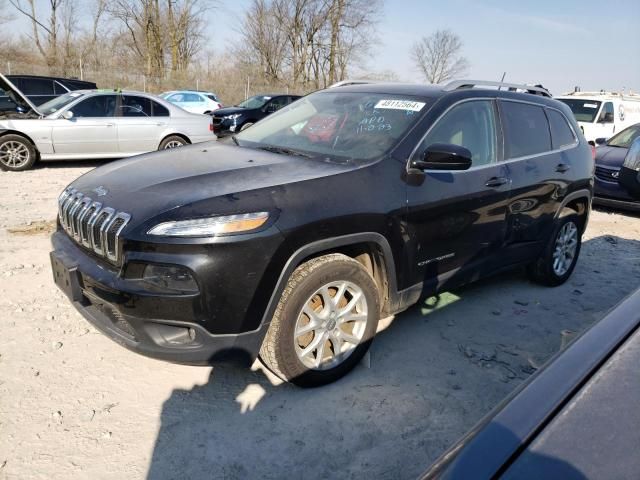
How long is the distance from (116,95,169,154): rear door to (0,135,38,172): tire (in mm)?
1531

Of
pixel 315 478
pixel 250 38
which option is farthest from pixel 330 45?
pixel 315 478

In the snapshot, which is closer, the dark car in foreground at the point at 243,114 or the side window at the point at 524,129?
the side window at the point at 524,129

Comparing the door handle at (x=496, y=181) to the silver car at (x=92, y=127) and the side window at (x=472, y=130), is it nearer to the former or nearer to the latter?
the side window at (x=472, y=130)

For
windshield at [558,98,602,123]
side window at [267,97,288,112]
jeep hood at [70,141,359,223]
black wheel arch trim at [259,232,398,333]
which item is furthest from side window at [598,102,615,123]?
jeep hood at [70,141,359,223]

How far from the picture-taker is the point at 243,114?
14852 mm

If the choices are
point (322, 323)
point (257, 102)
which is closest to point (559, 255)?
point (322, 323)

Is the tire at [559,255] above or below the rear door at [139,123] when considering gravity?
below

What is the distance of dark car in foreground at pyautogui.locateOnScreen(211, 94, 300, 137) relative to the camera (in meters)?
14.5

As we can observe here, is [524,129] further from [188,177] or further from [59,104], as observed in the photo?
[59,104]

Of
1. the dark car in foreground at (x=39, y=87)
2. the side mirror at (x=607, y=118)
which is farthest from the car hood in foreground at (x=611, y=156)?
the dark car in foreground at (x=39, y=87)

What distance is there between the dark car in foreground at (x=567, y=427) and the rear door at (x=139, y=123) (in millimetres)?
9509

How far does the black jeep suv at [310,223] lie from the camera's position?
2.35 metres

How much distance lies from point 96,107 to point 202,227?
827 centimetres

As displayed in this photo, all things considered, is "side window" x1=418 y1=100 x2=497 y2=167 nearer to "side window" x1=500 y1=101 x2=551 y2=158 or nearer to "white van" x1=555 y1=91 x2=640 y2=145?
"side window" x1=500 y1=101 x2=551 y2=158
